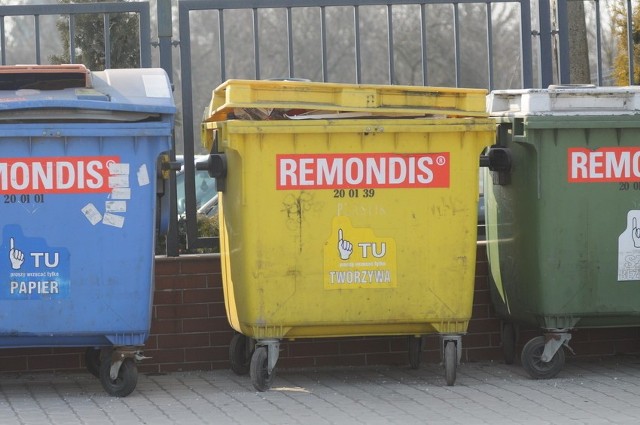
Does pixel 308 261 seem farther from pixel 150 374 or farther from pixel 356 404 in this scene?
pixel 150 374

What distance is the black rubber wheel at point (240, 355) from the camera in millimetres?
6832

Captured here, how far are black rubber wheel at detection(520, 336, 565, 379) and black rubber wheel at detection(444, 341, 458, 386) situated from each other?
0.46m

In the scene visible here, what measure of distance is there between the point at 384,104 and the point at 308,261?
0.95 meters

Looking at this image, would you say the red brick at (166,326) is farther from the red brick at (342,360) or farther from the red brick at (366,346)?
the red brick at (366,346)

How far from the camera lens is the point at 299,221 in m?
6.11

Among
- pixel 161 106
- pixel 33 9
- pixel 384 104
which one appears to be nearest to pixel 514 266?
pixel 384 104

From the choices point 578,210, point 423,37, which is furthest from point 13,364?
point 578,210

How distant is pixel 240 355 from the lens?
22.5 feet

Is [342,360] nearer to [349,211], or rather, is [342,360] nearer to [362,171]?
[349,211]

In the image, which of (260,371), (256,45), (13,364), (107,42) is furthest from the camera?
(256,45)

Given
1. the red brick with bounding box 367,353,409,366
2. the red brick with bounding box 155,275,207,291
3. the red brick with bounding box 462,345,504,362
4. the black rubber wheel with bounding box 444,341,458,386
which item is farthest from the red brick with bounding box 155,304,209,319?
the red brick with bounding box 462,345,504,362

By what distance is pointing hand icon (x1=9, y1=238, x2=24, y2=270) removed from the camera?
19.2 ft

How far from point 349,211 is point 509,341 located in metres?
1.63

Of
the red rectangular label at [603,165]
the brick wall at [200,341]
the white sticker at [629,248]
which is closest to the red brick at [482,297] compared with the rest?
the brick wall at [200,341]
